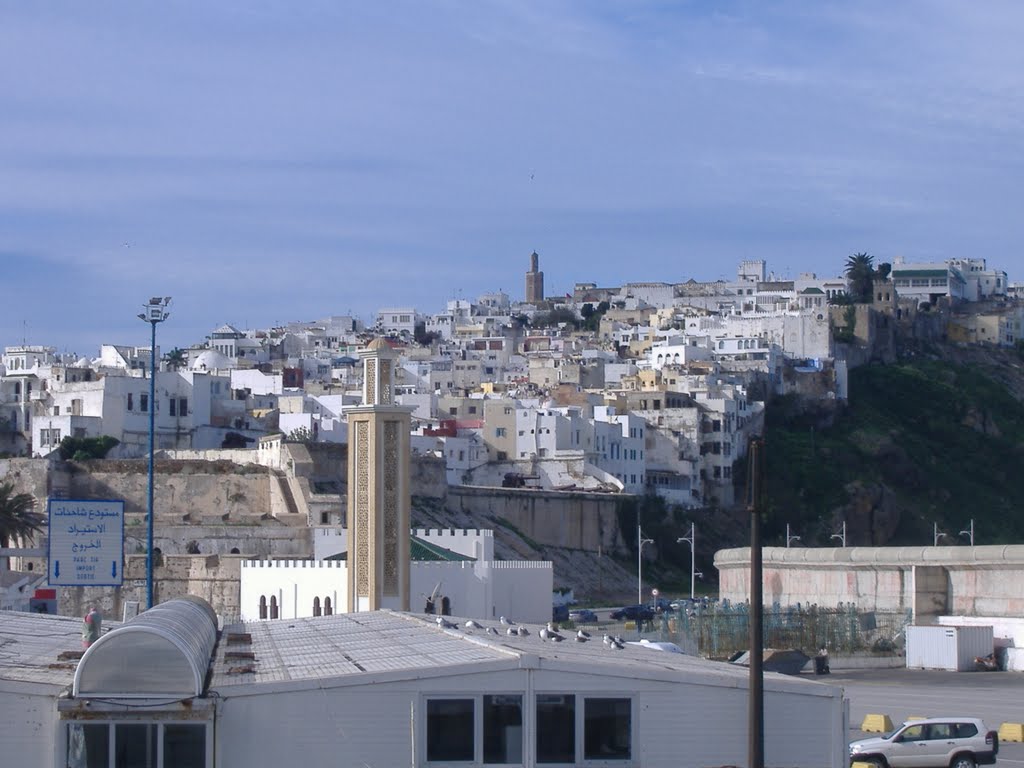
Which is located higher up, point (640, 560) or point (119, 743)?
point (119, 743)

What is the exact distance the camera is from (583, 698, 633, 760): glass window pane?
15.0m

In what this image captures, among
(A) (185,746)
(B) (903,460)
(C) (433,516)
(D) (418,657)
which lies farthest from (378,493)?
(B) (903,460)

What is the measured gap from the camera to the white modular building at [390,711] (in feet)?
46.7

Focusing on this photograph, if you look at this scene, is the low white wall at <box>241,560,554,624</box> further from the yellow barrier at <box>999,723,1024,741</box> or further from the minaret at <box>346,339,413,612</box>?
the yellow barrier at <box>999,723,1024,741</box>

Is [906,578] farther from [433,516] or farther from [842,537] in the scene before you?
[842,537]

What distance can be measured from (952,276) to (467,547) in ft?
316

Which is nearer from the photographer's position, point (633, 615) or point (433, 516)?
point (633, 615)

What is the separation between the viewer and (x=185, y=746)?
14.5 m

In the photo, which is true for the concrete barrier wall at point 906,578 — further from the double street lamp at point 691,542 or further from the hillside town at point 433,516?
the double street lamp at point 691,542

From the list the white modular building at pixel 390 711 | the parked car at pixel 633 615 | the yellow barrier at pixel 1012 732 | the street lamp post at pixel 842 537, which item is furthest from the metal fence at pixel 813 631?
the street lamp post at pixel 842 537

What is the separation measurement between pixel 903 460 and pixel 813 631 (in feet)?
213

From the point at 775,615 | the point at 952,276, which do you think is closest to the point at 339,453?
the point at 775,615

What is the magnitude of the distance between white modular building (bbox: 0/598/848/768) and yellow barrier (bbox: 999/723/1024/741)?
757 cm

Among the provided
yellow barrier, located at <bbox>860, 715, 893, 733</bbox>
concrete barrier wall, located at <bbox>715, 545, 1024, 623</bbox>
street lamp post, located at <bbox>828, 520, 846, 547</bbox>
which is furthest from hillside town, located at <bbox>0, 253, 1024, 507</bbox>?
yellow barrier, located at <bbox>860, 715, 893, 733</bbox>
